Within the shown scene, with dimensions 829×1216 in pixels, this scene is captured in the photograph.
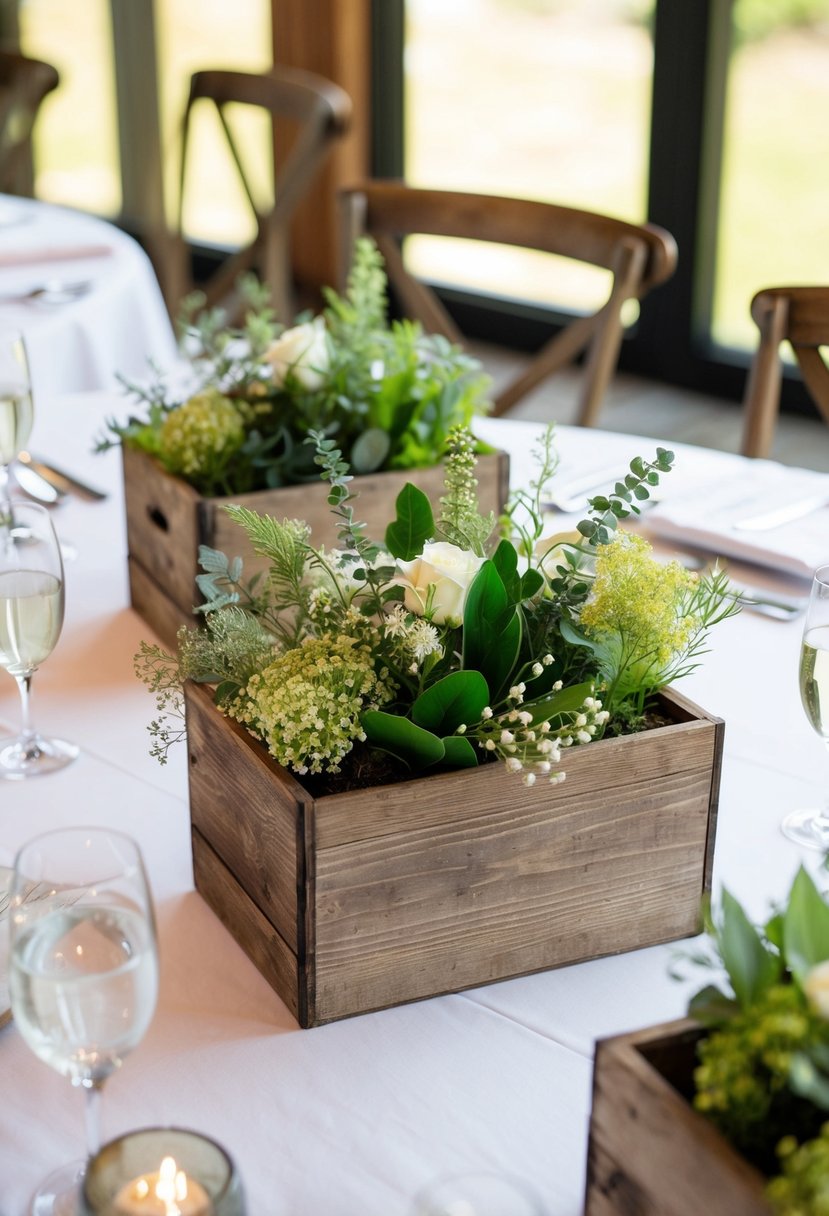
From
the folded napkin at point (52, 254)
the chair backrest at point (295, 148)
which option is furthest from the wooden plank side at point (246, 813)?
the chair backrest at point (295, 148)

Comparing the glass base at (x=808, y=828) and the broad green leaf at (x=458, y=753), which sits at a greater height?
the broad green leaf at (x=458, y=753)

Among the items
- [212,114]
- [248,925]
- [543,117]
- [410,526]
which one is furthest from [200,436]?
[212,114]

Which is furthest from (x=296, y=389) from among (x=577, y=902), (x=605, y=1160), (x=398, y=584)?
(x=605, y=1160)

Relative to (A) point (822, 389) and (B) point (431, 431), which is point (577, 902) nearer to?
(B) point (431, 431)

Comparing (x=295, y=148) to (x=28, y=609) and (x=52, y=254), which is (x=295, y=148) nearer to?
(x=52, y=254)

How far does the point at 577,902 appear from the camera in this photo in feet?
3.18

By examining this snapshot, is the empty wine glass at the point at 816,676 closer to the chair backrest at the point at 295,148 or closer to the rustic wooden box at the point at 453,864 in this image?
the rustic wooden box at the point at 453,864

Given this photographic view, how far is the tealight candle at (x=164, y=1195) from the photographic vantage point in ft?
2.32

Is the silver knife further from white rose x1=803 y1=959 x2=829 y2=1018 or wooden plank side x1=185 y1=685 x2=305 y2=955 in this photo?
white rose x1=803 y1=959 x2=829 y2=1018

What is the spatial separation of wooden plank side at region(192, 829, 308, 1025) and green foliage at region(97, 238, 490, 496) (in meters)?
0.50

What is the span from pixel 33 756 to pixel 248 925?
1.08 ft

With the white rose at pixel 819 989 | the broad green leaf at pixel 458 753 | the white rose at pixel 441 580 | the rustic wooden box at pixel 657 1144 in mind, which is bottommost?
the rustic wooden box at pixel 657 1144

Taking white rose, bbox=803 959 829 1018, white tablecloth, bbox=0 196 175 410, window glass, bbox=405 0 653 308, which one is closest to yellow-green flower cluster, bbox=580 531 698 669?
white rose, bbox=803 959 829 1018

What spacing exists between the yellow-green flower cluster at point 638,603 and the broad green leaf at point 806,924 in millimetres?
239
